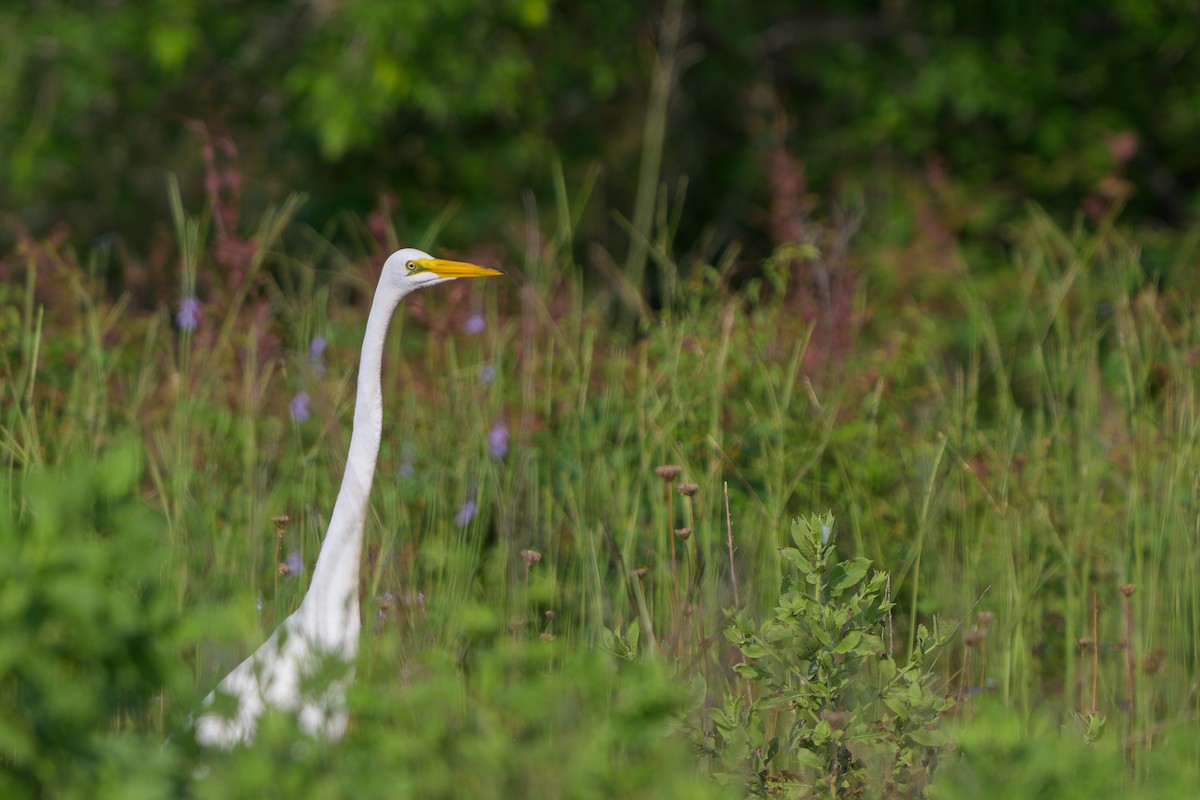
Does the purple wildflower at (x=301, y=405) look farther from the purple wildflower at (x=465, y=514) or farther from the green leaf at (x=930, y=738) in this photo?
the green leaf at (x=930, y=738)

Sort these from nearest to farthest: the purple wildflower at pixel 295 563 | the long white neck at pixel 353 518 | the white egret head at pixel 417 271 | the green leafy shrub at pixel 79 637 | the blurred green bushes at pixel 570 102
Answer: the green leafy shrub at pixel 79 637, the long white neck at pixel 353 518, the white egret head at pixel 417 271, the purple wildflower at pixel 295 563, the blurred green bushes at pixel 570 102

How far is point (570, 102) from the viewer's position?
704cm

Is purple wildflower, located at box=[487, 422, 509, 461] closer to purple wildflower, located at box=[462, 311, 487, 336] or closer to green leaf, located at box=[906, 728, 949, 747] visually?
purple wildflower, located at box=[462, 311, 487, 336]

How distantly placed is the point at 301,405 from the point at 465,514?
650 mm

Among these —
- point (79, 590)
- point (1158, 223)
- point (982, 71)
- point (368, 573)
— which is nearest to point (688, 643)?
point (368, 573)

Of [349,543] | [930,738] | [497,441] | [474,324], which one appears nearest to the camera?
[930,738]

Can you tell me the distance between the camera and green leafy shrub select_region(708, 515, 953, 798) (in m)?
2.11

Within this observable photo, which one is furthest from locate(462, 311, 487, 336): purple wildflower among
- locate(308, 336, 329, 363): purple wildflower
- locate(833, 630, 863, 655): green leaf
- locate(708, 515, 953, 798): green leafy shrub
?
locate(833, 630, 863, 655): green leaf

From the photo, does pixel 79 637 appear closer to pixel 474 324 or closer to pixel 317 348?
pixel 317 348

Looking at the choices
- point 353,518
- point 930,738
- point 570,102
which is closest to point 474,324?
point 353,518

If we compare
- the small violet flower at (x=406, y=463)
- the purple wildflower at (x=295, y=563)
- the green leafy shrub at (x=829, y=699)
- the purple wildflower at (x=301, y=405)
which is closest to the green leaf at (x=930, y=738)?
the green leafy shrub at (x=829, y=699)

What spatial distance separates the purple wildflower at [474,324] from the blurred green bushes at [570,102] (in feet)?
6.51

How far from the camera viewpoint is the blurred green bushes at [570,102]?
5730 millimetres

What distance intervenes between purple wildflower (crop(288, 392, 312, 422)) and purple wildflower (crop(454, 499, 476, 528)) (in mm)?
540
